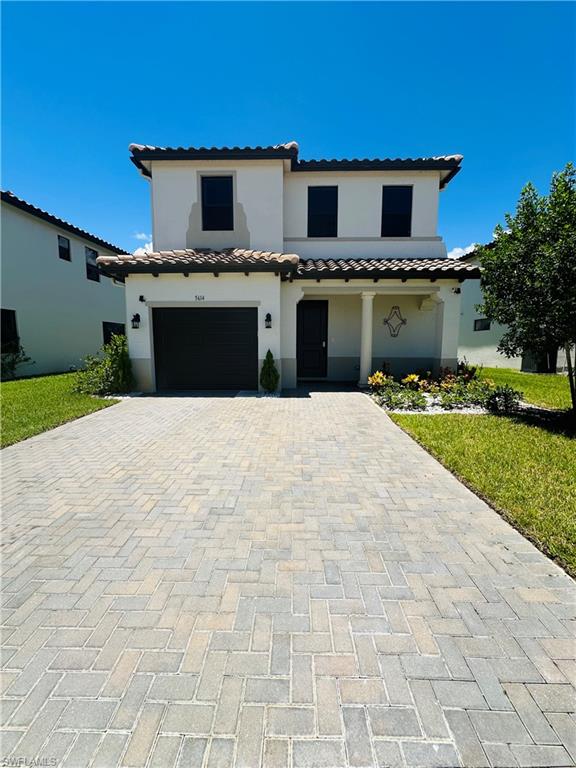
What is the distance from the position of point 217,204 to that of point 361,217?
17.1 ft

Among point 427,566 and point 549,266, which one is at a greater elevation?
point 549,266

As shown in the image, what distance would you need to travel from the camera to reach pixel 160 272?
10188 mm

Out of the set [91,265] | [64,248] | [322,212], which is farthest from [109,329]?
[322,212]

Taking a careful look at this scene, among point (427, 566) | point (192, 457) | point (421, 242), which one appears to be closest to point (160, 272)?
point (192, 457)

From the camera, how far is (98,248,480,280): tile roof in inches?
392

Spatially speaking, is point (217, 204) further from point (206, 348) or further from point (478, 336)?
point (478, 336)

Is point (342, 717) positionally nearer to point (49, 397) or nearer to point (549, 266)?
point (549, 266)

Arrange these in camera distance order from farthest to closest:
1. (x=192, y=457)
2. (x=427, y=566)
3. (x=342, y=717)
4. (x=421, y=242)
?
(x=421, y=242)
(x=192, y=457)
(x=427, y=566)
(x=342, y=717)

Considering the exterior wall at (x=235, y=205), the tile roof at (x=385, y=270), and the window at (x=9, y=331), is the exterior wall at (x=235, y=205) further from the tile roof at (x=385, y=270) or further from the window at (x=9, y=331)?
the window at (x=9, y=331)

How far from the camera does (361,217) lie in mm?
12484

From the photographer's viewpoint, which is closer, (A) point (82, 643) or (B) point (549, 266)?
(A) point (82, 643)

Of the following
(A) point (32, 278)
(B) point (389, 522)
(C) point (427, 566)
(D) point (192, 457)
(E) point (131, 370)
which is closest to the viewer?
(C) point (427, 566)

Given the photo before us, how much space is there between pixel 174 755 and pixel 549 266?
836 cm

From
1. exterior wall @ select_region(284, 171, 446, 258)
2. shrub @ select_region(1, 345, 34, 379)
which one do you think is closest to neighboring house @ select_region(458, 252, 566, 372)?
exterior wall @ select_region(284, 171, 446, 258)
